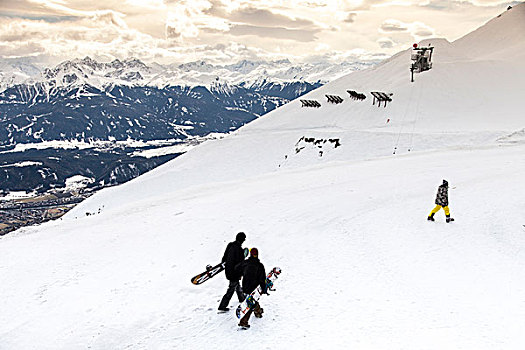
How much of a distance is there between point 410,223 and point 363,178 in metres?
9.80

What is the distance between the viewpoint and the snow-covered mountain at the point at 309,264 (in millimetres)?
9367

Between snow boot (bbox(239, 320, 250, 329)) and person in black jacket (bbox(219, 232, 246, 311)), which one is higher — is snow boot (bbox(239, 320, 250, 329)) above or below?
below

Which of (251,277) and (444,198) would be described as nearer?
(251,277)

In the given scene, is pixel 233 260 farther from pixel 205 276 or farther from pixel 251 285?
pixel 205 276

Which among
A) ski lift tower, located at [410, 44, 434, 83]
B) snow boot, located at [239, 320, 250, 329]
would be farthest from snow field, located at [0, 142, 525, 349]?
ski lift tower, located at [410, 44, 434, 83]

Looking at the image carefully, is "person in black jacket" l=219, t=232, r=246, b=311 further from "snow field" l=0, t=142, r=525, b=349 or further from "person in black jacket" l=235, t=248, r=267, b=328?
"snow field" l=0, t=142, r=525, b=349

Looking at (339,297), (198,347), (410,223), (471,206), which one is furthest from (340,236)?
(198,347)

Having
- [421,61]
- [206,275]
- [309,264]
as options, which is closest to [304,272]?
[309,264]

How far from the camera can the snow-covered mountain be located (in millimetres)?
9367

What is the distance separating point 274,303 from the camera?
10.6 metres

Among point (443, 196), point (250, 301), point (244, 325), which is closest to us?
point (250, 301)

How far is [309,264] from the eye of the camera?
1312 cm

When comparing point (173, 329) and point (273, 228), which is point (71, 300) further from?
point (273, 228)

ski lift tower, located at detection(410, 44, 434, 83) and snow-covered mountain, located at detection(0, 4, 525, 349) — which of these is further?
ski lift tower, located at detection(410, 44, 434, 83)
